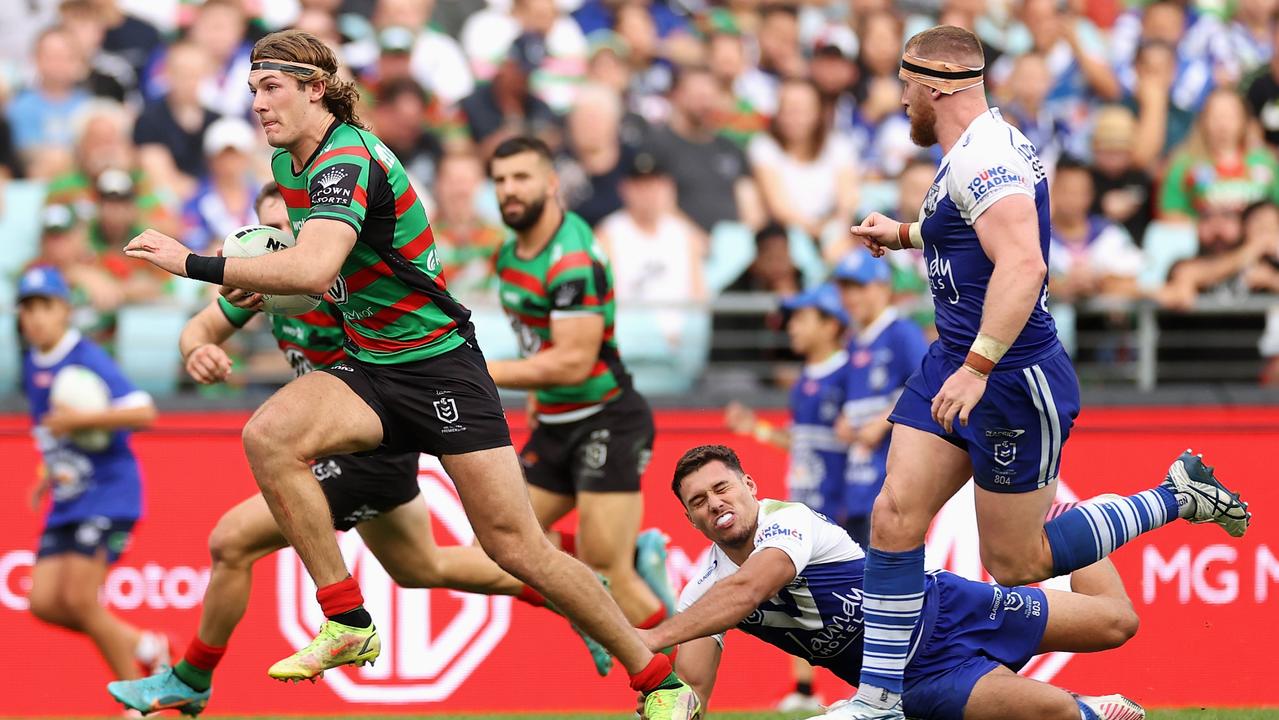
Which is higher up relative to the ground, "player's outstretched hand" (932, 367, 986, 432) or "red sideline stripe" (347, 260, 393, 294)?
"red sideline stripe" (347, 260, 393, 294)

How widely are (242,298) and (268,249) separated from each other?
0.76ft

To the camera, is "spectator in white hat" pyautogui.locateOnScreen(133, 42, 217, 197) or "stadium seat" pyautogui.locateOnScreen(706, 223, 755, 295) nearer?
"stadium seat" pyautogui.locateOnScreen(706, 223, 755, 295)

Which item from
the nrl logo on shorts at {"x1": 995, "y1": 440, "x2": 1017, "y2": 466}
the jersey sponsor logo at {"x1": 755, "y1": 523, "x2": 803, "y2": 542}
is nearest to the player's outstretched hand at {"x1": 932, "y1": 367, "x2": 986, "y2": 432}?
the nrl logo on shorts at {"x1": 995, "y1": 440, "x2": 1017, "y2": 466}

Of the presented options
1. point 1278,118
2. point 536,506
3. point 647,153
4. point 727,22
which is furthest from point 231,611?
point 1278,118

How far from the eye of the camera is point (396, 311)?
6.59 meters

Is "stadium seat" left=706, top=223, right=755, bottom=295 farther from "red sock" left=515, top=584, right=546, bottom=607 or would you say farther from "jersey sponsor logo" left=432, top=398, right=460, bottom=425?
"jersey sponsor logo" left=432, top=398, right=460, bottom=425

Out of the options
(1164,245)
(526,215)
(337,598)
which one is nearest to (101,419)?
(526,215)

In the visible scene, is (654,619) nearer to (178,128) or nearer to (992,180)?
(992,180)

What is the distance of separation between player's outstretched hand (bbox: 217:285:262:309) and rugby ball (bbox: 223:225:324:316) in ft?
0.12

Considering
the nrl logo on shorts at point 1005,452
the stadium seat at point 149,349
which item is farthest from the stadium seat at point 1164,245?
the stadium seat at point 149,349

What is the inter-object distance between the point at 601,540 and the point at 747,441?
208 cm

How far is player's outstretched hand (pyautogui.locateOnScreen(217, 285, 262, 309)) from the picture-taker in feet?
21.5

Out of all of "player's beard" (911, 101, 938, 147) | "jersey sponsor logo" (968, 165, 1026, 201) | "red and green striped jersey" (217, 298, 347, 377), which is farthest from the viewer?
"red and green striped jersey" (217, 298, 347, 377)

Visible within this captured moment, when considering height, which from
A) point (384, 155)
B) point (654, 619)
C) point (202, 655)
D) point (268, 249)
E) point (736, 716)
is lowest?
point (736, 716)
